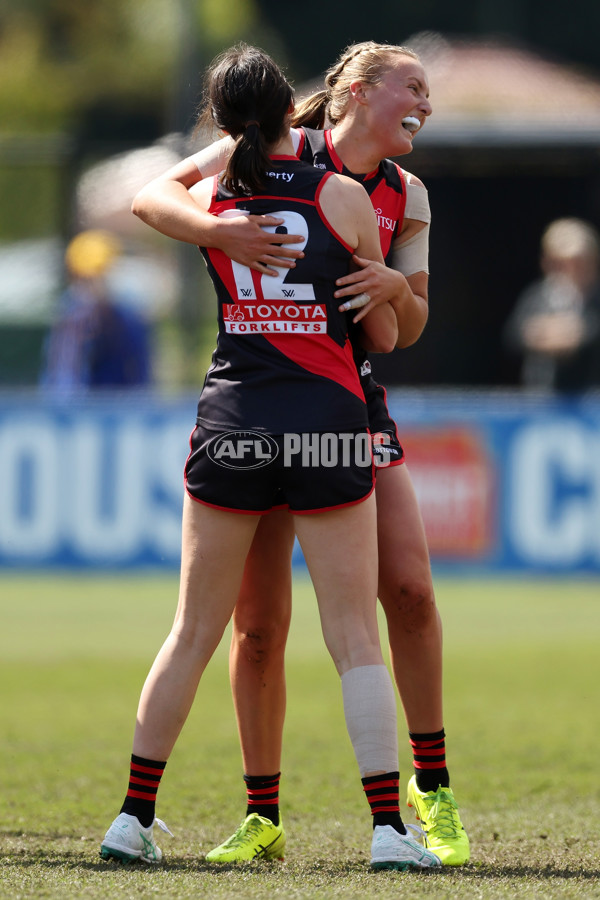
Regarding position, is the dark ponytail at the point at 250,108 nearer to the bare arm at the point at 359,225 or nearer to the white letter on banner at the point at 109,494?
the bare arm at the point at 359,225

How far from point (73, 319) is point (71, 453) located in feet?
6.52

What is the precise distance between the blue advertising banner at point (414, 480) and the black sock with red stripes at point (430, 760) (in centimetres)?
627

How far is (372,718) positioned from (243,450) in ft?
2.56

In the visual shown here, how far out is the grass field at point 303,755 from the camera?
3611 millimetres

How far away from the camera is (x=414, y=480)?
34.0 feet

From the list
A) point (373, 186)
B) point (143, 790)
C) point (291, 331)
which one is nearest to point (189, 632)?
point (143, 790)

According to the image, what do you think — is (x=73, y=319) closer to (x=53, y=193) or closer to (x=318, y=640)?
(x=53, y=193)

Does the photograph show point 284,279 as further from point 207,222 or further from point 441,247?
point 441,247

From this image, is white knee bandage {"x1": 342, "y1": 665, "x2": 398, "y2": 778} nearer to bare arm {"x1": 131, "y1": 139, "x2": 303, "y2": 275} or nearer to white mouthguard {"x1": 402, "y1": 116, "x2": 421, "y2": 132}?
bare arm {"x1": 131, "y1": 139, "x2": 303, "y2": 275}

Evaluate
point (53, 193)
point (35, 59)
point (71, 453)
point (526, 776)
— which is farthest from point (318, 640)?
point (35, 59)

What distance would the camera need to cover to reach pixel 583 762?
547 centimetres

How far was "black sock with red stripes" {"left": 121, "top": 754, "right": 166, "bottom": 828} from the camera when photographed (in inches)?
149

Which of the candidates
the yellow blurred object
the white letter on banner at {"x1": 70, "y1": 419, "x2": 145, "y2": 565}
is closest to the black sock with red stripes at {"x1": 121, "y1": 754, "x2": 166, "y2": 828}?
the white letter on banner at {"x1": 70, "y1": 419, "x2": 145, "y2": 565}

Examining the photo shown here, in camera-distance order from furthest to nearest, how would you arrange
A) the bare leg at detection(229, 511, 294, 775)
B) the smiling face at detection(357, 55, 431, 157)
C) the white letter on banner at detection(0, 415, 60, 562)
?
the white letter on banner at detection(0, 415, 60, 562), the bare leg at detection(229, 511, 294, 775), the smiling face at detection(357, 55, 431, 157)
